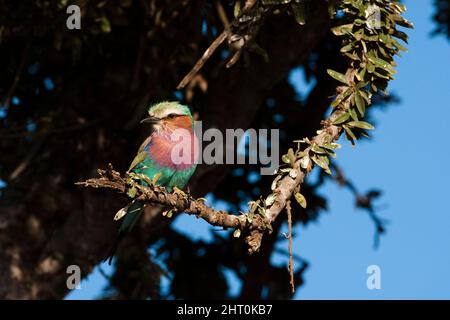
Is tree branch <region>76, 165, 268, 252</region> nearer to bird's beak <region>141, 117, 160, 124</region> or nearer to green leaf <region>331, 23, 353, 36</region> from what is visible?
green leaf <region>331, 23, 353, 36</region>

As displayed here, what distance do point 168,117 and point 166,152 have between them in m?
0.40

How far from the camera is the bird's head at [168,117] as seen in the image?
5.88 meters

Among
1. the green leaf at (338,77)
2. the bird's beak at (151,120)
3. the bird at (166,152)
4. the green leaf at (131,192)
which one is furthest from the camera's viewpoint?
the bird's beak at (151,120)

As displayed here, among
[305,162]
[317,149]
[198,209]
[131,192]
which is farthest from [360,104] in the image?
[131,192]

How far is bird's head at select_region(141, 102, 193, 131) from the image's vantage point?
5.88 meters

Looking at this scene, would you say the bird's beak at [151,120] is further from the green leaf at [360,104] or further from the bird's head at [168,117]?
the green leaf at [360,104]

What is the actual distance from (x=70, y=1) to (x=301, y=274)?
3528 mm

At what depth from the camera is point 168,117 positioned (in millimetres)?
5922

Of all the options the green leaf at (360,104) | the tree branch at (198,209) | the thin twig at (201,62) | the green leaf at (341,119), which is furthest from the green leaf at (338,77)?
the tree branch at (198,209)

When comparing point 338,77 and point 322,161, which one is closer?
point 322,161

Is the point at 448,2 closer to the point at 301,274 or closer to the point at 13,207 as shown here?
the point at 301,274

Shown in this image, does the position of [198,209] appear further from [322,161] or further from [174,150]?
[174,150]

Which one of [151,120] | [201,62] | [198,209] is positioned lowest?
[198,209]
